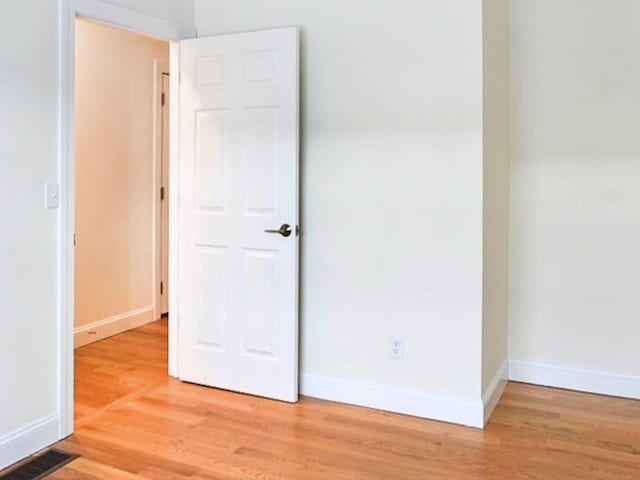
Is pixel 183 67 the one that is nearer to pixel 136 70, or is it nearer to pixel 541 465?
pixel 136 70

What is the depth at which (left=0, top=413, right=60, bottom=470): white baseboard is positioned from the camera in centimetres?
266

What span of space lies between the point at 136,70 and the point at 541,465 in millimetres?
4186

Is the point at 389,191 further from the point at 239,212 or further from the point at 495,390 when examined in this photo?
the point at 495,390

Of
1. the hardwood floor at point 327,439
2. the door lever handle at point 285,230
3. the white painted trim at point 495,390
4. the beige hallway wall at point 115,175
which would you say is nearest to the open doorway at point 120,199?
the beige hallway wall at point 115,175

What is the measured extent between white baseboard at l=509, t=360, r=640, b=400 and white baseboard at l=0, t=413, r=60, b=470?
8.72ft

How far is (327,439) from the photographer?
2938 mm

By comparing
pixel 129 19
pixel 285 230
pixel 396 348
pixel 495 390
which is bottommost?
pixel 495 390

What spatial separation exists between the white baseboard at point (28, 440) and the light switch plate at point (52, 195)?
39.4 inches

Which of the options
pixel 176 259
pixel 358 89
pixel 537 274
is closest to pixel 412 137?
pixel 358 89

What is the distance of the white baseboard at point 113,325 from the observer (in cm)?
459

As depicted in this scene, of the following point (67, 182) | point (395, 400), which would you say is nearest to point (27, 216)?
point (67, 182)

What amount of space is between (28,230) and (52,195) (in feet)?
0.66

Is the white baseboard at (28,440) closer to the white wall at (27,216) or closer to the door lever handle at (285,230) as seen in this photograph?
the white wall at (27,216)

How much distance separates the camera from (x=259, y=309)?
3.47m
